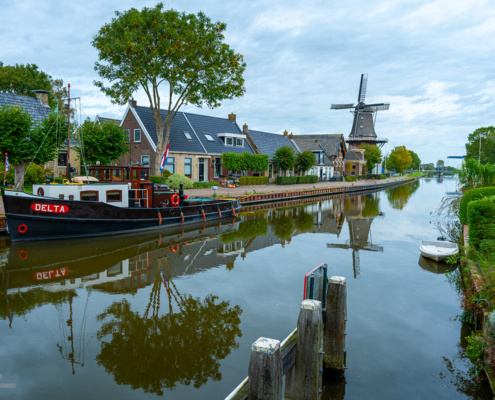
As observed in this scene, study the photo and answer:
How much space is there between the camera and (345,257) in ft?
45.4

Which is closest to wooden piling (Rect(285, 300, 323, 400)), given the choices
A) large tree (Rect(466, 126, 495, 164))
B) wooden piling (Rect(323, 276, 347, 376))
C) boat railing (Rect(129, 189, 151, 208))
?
wooden piling (Rect(323, 276, 347, 376))

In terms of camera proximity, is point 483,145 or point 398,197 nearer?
point 398,197

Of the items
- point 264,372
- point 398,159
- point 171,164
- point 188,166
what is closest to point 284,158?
point 188,166

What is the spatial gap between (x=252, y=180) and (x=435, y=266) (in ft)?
91.2

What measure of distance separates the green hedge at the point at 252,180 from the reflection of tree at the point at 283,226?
577 inches

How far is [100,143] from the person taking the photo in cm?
2920

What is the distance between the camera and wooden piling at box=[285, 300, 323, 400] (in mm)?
4684

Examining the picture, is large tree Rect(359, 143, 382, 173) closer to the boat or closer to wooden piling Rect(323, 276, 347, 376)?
the boat

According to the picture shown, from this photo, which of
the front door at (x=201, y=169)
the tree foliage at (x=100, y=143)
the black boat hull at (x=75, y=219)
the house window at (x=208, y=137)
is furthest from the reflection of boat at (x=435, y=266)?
the house window at (x=208, y=137)

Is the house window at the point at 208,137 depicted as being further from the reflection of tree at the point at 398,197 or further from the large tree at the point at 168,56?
the reflection of tree at the point at 398,197

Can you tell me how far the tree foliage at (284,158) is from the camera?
142 ft

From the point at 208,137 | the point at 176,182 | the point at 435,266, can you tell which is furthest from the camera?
the point at 208,137

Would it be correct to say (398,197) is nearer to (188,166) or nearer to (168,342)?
(188,166)

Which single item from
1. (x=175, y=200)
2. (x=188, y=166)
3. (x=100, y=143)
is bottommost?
(x=175, y=200)
